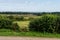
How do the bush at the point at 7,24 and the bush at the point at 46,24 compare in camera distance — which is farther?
the bush at the point at 7,24

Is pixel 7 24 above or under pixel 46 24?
under

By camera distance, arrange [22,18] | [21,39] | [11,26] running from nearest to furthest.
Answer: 1. [21,39]
2. [11,26]
3. [22,18]

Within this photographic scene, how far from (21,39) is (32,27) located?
468cm

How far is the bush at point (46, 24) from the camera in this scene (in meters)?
18.4

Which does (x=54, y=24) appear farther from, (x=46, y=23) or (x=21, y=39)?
(x=21, y=39)

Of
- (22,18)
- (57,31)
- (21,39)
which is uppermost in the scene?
(21,39)

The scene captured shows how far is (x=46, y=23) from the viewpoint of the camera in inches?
729

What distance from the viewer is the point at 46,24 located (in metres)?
18.5

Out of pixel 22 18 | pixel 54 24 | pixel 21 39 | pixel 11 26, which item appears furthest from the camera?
A: pixel 22 18

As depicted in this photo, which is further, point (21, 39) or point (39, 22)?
point (39, 22)

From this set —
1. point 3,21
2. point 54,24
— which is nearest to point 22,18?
point 3,21

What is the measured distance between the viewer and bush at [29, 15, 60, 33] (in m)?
18.4

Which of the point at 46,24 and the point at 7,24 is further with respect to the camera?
the point at 7,24

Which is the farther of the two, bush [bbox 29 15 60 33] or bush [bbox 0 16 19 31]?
bush [bbox 0 16 19 31]
